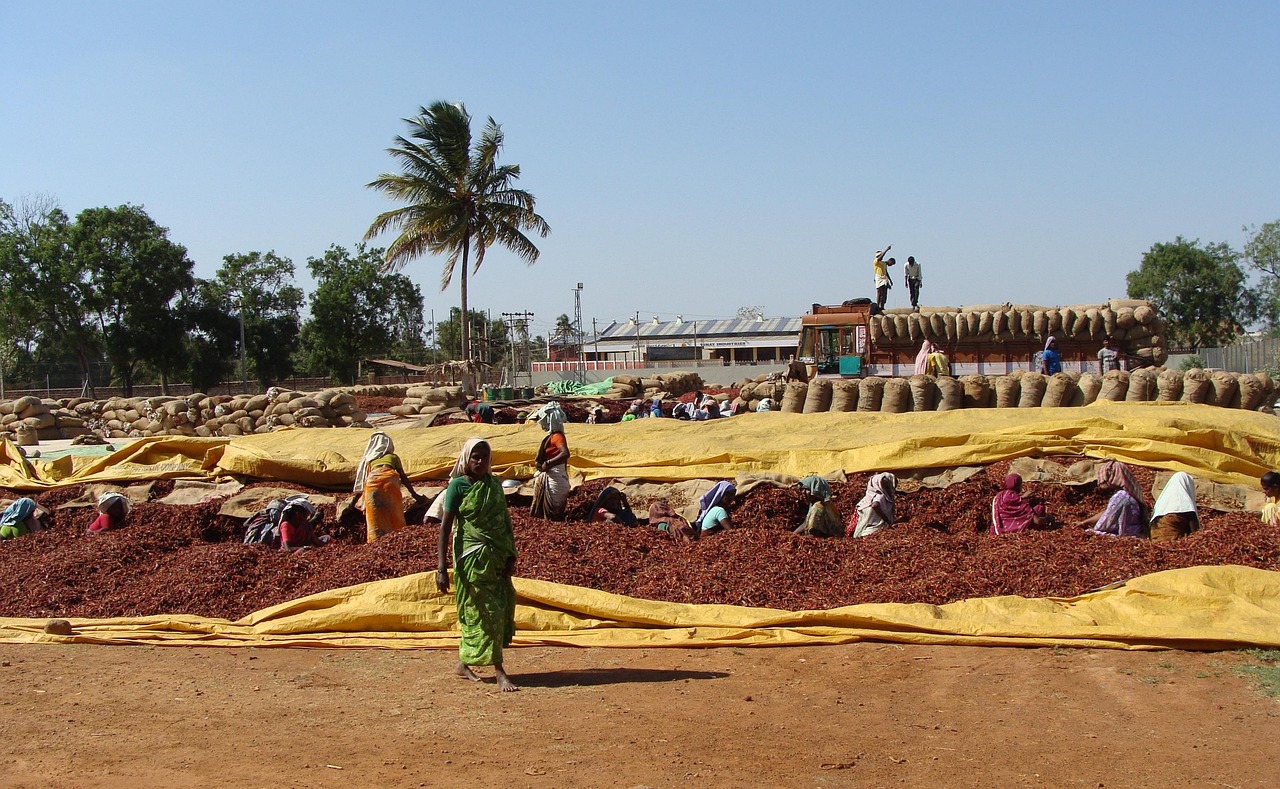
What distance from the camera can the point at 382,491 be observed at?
795 cm

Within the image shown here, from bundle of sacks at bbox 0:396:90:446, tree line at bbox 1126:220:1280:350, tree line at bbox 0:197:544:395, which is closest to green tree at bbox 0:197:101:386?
tree line at bbox 0:197:544:395

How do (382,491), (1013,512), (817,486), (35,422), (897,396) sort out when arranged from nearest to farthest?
(1013,512) → (382,491) → (817,486) → (897,396) → (35,422)

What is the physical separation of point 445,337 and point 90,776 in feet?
205

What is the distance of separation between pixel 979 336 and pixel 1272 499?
12.0 metres

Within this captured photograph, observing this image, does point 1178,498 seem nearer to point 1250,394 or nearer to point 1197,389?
point 1197,389

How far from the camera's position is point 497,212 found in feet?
85.0

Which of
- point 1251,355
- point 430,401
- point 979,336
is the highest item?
point 979,336

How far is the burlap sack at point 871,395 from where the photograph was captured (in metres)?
13.3

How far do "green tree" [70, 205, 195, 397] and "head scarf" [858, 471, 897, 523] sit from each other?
3400cm

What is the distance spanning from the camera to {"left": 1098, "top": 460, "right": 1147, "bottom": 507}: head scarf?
7527mm

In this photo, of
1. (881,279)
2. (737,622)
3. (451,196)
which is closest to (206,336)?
(451,196)

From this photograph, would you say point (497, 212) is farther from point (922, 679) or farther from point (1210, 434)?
point (922, 679)

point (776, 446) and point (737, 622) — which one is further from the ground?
point (776, 446)

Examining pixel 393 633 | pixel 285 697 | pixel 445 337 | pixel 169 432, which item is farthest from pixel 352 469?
pixel 445 337
